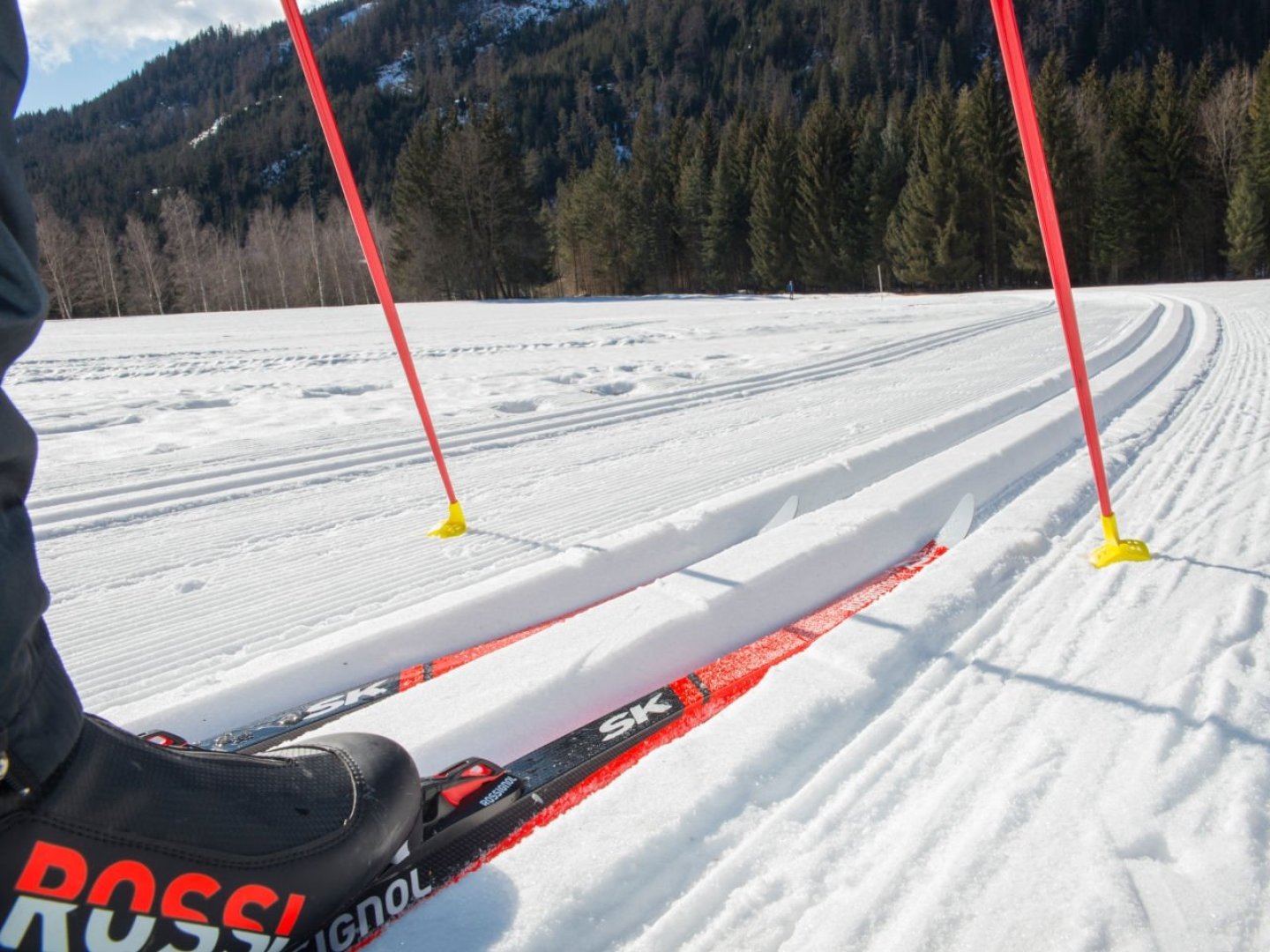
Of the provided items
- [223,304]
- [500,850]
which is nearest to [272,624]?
[500,850]

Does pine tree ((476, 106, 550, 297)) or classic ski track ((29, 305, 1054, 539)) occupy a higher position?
pine tree ((476, 106, 550, 297))

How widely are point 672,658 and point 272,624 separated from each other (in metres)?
1.28

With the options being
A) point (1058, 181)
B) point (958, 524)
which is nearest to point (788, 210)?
point (1058, 181)

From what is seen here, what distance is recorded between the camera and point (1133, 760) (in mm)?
1285

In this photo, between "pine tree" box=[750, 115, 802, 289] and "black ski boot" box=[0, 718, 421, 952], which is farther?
"pine tree" box=[750, 115, 802, 289]

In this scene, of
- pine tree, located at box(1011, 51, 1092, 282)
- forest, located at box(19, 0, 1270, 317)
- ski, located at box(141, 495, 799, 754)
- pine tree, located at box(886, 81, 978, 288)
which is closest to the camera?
ski, located at box(141, 495, 799, 754)

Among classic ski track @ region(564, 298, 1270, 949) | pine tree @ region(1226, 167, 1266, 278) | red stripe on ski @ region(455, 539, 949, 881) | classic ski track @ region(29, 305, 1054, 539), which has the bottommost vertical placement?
red stripe on ski @ region(455, 539, 949, 881)

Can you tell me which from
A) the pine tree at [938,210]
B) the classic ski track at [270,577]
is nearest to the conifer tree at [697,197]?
the pine tree at [938,210]

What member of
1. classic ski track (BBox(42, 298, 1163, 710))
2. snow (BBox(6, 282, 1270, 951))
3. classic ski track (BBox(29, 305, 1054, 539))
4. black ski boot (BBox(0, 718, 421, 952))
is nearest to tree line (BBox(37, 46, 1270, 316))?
classic ski track (BBox(29, 305, 1054, 539))

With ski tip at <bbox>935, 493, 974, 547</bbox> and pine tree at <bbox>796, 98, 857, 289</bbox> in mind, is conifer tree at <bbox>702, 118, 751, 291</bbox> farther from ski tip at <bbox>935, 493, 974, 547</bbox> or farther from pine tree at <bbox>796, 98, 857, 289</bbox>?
ski tip at <bbox>935, 493, 974, 547</bbox>

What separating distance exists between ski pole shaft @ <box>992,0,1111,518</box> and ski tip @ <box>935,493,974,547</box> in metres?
0.51

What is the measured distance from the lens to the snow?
1.05 meters

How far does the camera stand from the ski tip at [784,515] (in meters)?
3.05

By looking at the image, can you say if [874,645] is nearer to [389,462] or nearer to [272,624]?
[272,624]
